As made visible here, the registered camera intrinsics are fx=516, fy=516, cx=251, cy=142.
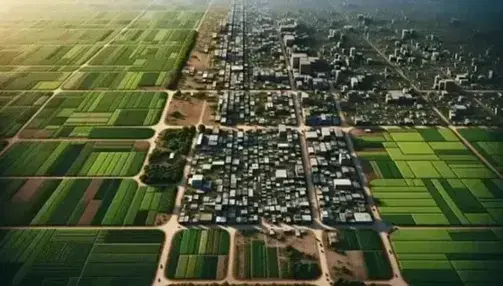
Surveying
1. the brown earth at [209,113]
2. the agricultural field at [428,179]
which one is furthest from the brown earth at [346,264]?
the brown earth at [209,113]

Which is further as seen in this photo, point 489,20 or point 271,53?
point 489,20

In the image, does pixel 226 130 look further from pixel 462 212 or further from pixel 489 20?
pixel 489 20

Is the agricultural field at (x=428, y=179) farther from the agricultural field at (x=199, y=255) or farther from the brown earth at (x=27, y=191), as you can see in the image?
the brown earth at (x=27, y=191)

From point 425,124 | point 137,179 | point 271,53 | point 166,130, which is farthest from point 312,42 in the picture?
point 137,179

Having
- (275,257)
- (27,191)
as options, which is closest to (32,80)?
(27,191)

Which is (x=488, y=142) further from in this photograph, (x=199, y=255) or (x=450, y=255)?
(x=199, y=255)

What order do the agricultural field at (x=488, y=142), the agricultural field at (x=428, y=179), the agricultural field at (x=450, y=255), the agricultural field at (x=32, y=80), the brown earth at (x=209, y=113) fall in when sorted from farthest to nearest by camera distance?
the agricultural field at (x=32, y=80) < the brown earth at (x=209, y=113) < the agricultural field at (x=488, y=142) < the agricultural field at (x=428, y=179) < the agricultural field at (x=450, y=255)
